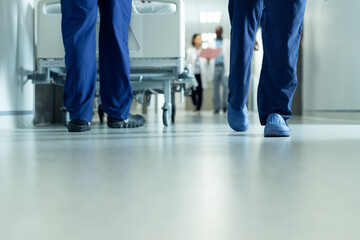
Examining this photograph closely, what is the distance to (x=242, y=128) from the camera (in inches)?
68.7

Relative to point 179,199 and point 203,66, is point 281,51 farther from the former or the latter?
point 203,66

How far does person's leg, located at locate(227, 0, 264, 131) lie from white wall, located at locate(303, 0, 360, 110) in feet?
5.69

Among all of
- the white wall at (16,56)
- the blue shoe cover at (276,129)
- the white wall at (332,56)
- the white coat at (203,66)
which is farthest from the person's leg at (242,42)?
the white coat at (203,66)

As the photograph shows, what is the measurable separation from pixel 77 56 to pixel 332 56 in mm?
2783

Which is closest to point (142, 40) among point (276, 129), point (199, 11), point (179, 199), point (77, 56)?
point (77, 56)

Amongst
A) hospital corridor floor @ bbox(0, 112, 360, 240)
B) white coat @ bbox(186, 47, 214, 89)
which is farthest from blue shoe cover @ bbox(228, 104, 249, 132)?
white coat @ bbox(186, 47, 214, 89)

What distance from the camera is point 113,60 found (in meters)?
1.91

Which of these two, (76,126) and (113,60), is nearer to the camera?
(76,126)

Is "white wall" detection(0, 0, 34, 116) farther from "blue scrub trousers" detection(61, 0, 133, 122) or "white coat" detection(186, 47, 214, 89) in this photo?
"white coat" detection(186, 47, 214, 89)

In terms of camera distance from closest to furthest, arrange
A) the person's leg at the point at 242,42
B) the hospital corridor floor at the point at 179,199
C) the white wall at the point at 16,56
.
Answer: the hospital corridor floor at the point at 179,199 < the person's leg at the point at 242,42 < the white wall at the point at 16,56

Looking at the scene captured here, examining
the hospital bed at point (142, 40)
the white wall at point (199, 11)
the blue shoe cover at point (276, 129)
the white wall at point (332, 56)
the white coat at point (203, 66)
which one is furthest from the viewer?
the white wall at point (199, 11)

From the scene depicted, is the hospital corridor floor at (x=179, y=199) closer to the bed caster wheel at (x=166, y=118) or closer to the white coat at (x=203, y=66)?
the bed caster wheel at (x=166, y=118)

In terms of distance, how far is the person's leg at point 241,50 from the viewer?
1655 mm

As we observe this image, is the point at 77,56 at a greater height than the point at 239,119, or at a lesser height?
greater
